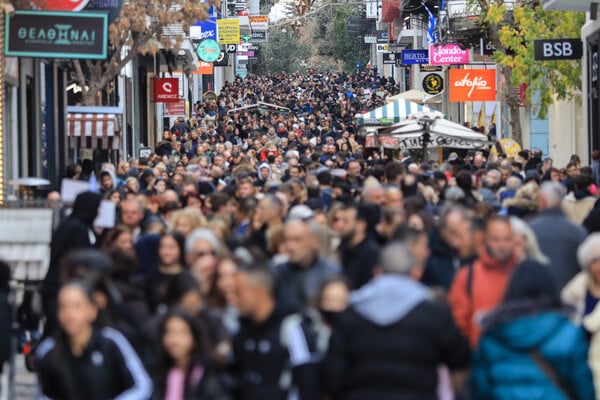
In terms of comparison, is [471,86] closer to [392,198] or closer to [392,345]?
[392,198]

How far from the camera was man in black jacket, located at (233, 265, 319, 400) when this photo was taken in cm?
707

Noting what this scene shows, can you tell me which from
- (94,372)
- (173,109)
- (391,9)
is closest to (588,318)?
(94,372)

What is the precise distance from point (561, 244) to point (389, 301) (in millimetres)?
4196

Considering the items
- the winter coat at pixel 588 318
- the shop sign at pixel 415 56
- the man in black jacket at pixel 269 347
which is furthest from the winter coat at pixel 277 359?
the shop sign at pixel 415 56

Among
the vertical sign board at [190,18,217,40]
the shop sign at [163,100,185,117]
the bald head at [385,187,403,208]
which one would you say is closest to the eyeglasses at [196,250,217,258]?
the bald head at [385,187,403,208]

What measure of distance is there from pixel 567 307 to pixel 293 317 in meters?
1.42

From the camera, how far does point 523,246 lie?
9.04 m

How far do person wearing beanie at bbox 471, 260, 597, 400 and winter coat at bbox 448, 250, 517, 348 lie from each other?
129 cm

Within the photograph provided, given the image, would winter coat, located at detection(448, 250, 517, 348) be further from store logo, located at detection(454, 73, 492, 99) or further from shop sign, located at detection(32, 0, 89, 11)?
store logo, located at detection(454, 73, 492, 99)

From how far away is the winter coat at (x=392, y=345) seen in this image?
6.70m

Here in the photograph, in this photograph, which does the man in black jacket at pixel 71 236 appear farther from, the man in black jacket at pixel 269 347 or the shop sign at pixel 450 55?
the shop sign at pixel 450 55

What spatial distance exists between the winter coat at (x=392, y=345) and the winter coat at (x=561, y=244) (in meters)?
3.95

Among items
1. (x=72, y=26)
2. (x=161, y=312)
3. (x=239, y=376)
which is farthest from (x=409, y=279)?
(x=72, y=26)

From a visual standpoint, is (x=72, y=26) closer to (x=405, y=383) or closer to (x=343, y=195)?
(x=343, y=195)
